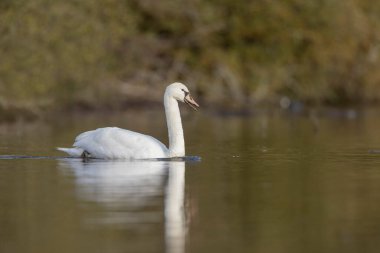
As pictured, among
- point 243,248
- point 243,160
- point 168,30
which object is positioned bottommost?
point 243,248

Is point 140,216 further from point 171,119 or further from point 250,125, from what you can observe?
point 250,125

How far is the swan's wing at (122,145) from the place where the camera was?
15312 millimetres

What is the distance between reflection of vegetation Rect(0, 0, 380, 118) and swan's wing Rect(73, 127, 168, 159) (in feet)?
51.2

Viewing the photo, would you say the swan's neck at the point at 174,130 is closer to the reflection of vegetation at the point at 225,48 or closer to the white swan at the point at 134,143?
the white swan at the point at 134,143

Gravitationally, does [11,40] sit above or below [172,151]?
above

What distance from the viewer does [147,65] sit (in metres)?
36.9

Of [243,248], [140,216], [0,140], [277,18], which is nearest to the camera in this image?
[243,248]

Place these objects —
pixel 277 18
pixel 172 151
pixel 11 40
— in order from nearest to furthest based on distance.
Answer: pixel 172 151 < pixel 11 40 < pixel 277 18

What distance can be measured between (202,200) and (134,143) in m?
3.94

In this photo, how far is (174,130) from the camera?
631 inches

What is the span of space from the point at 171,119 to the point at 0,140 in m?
5.57

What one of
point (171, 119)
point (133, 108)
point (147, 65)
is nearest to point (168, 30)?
point (147, 65)

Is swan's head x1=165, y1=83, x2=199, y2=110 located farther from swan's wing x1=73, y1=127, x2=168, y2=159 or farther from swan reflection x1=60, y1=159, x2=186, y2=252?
swan reflection x1=60, y1=159, x2=186, y2=252

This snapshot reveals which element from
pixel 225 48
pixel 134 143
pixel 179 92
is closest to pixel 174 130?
pixel 179 92
